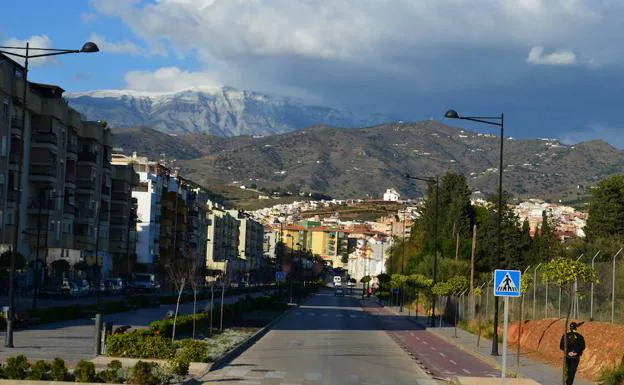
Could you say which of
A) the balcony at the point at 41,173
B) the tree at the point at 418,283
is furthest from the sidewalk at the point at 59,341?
the balcony at the point at 41,173

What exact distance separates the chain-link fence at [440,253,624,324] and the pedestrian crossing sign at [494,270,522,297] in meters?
1.30

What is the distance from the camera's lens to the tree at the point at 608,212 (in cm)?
10250

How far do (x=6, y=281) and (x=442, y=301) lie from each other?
3021 cm

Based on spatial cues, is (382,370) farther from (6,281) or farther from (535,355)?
(6,281)

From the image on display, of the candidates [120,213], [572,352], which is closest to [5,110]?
[120,213]

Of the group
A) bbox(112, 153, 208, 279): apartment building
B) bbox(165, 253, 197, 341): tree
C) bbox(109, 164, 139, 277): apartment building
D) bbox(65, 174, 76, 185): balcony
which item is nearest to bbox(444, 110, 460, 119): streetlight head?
bbox(165, 253, 197, 341): tree

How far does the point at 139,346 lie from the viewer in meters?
28.2

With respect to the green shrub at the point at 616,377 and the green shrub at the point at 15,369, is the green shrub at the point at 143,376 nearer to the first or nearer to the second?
the green shrub at the point at 15,369

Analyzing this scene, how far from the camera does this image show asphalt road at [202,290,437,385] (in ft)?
85.1

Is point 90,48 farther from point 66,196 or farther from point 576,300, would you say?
point 66,196

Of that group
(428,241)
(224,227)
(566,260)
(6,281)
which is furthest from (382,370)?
(224,227)

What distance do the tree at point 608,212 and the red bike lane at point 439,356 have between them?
4808 centimetres

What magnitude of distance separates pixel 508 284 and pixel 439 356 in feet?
45.0

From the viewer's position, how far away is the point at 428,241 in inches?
4432
